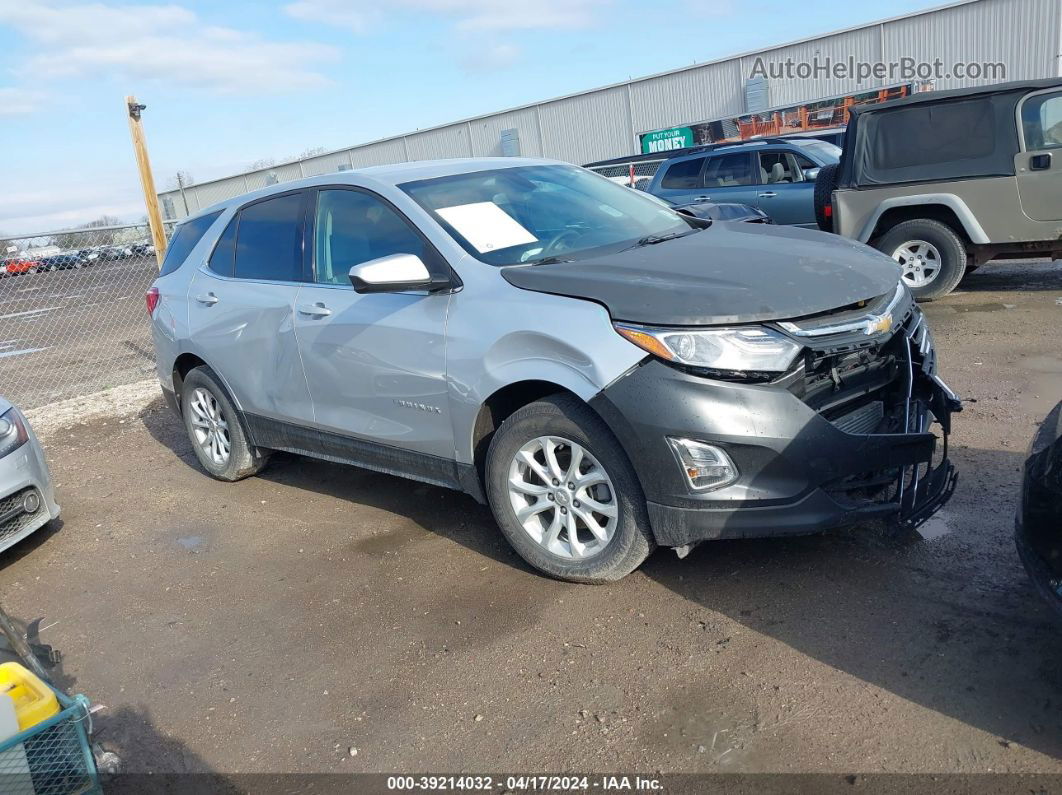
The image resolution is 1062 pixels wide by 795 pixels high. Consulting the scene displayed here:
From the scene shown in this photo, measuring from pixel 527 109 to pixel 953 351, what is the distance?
3270 cm

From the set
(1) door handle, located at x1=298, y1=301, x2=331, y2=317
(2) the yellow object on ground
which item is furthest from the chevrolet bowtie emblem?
(2) the yellow object on ground

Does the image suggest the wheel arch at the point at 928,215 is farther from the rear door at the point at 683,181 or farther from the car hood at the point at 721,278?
the car hood at the point at 721,278

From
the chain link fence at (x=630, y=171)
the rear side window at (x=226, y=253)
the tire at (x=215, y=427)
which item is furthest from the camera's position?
the chain link fence at (x=630, y=171)

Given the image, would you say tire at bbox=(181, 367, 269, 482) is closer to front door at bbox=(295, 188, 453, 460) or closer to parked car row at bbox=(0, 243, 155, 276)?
front door at bbox=(295, 188, 453, 460)

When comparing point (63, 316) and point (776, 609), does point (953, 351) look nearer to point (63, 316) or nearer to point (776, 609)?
point (776, 609)

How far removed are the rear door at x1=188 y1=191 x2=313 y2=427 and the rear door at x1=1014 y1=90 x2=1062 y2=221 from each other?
6.54 m

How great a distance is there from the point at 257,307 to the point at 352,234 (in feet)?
2.67

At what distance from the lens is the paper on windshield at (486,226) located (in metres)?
3.98

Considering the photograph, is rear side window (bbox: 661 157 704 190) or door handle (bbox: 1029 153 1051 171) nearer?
door handle (bbox: 1029 153 1051 171)

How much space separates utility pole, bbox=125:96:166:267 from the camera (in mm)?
9219

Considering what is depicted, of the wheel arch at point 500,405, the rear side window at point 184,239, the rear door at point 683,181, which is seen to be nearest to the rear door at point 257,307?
the rear side window at point 184,239

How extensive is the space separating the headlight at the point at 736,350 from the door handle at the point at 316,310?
1977mm

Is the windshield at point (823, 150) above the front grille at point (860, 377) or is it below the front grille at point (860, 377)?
above

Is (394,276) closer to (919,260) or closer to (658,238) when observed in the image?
(658,238)
